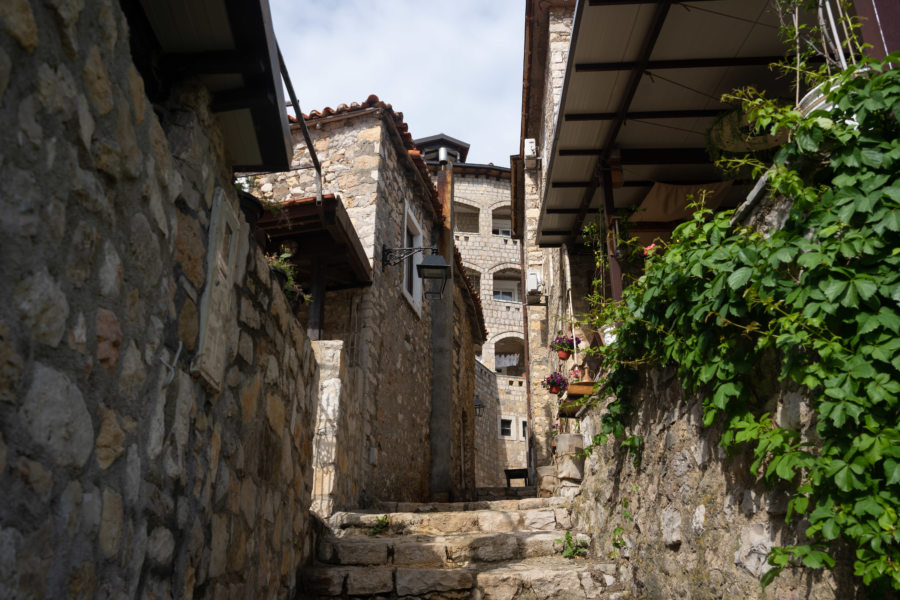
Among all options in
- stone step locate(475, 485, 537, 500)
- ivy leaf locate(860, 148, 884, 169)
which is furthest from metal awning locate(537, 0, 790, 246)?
stone step locate(475, 485, 537, 500)

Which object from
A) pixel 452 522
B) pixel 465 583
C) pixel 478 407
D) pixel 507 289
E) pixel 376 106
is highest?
pixel 507 289

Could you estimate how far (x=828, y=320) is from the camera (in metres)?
2.00

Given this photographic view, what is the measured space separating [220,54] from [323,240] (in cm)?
430

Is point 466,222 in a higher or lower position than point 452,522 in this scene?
higher

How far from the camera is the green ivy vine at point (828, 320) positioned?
1.81 meters

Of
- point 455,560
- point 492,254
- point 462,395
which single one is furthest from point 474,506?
point 492,254

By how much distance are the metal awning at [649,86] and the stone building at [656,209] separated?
0.04 ft

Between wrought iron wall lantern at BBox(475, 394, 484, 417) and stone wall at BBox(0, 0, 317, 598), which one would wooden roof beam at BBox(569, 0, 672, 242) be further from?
wrought iron wall lantern at BBox(475, 394, 484, 417)

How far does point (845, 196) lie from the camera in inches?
80.4

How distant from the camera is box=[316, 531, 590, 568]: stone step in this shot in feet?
15.0

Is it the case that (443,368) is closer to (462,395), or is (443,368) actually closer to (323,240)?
(462,395)

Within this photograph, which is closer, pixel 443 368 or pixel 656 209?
pixel 656 209

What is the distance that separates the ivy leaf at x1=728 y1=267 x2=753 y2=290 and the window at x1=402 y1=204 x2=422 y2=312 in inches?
279

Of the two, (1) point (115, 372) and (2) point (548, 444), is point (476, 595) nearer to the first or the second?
(1) point (115, 372)
